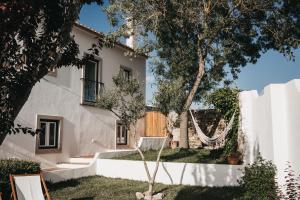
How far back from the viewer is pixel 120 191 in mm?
11445

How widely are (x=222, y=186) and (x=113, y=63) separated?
9823 millimetres

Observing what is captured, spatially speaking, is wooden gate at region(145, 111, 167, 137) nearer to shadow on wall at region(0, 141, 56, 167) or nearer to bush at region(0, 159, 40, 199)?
shadow on wall at region(0, 141, 56, 167)

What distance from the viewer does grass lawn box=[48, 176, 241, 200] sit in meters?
10.6

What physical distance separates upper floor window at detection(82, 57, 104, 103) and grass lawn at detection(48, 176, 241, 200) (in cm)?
523

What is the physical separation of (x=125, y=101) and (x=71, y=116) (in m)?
5.31

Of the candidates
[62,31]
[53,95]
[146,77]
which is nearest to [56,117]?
[53,95]

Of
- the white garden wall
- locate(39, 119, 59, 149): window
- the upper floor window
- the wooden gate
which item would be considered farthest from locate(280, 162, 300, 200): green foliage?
the wooden gate

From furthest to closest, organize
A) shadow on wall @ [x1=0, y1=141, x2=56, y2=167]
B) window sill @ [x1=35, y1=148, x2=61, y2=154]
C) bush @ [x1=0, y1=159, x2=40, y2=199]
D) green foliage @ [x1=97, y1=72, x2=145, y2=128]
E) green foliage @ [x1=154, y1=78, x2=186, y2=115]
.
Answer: window sill @ [x1=35, y1=148, x2=61, y2=154] → shadow on wall @ [x1=0, y1=141, x2=56, y2=167] → green foliage @ [x1=97, y1=72, x2=145, y2=128] → green foliage @ [x1=154, y1=78, x2=186, y2=115] → bush @ [x1=0, y1=159, x2=40, y2=199]

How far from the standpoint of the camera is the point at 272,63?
19.8 metres

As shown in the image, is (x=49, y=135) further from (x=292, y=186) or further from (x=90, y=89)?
(x=292, y=186)

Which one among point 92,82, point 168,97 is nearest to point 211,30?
point 92,82

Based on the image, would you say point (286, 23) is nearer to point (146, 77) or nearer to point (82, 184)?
point (146, 77)

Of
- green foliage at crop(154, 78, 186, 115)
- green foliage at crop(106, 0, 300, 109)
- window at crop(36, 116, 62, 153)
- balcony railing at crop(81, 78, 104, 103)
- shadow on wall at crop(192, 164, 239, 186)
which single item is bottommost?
shadow on wall at crop(192, 164, 239, 186)

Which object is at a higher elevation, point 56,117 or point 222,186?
point 56,117
